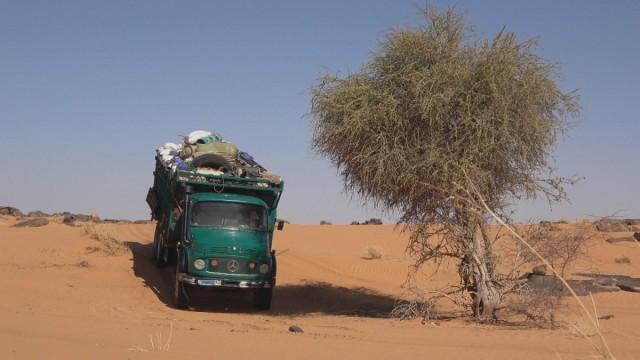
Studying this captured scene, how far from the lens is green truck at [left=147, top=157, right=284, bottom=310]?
1439 centimetres

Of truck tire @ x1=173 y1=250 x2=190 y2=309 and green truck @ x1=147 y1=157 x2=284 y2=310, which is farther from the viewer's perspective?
truck tire @ x1=173 y1=250 x2=190 y2=309

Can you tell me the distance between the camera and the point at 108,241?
21.7 m

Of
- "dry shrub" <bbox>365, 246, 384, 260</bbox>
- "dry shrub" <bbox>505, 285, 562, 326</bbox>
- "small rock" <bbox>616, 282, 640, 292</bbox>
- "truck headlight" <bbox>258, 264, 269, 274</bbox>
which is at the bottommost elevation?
"dry shrub" <bbox>505, 285, 562, 326</bbox>

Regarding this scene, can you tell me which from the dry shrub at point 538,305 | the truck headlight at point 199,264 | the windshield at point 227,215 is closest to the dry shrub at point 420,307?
the dry shrub at point 538,305

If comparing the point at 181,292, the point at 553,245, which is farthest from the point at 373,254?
the point at 553,245

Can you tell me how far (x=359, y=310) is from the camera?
55.8 feet

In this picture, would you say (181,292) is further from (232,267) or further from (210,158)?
(210,158)

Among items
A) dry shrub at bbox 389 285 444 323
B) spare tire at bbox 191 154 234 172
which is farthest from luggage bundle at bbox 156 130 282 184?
dry shrub at bbox 389 285 444 323

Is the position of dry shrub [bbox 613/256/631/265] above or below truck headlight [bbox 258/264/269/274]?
above

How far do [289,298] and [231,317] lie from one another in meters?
5.02

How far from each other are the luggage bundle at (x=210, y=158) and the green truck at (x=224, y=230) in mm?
303

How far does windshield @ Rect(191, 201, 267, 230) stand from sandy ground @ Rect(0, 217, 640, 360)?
2.08m

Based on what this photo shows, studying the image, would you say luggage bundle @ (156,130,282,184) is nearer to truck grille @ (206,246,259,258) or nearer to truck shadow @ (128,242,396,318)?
truck grille @ (206,246,259,258)

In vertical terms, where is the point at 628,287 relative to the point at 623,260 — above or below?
below
